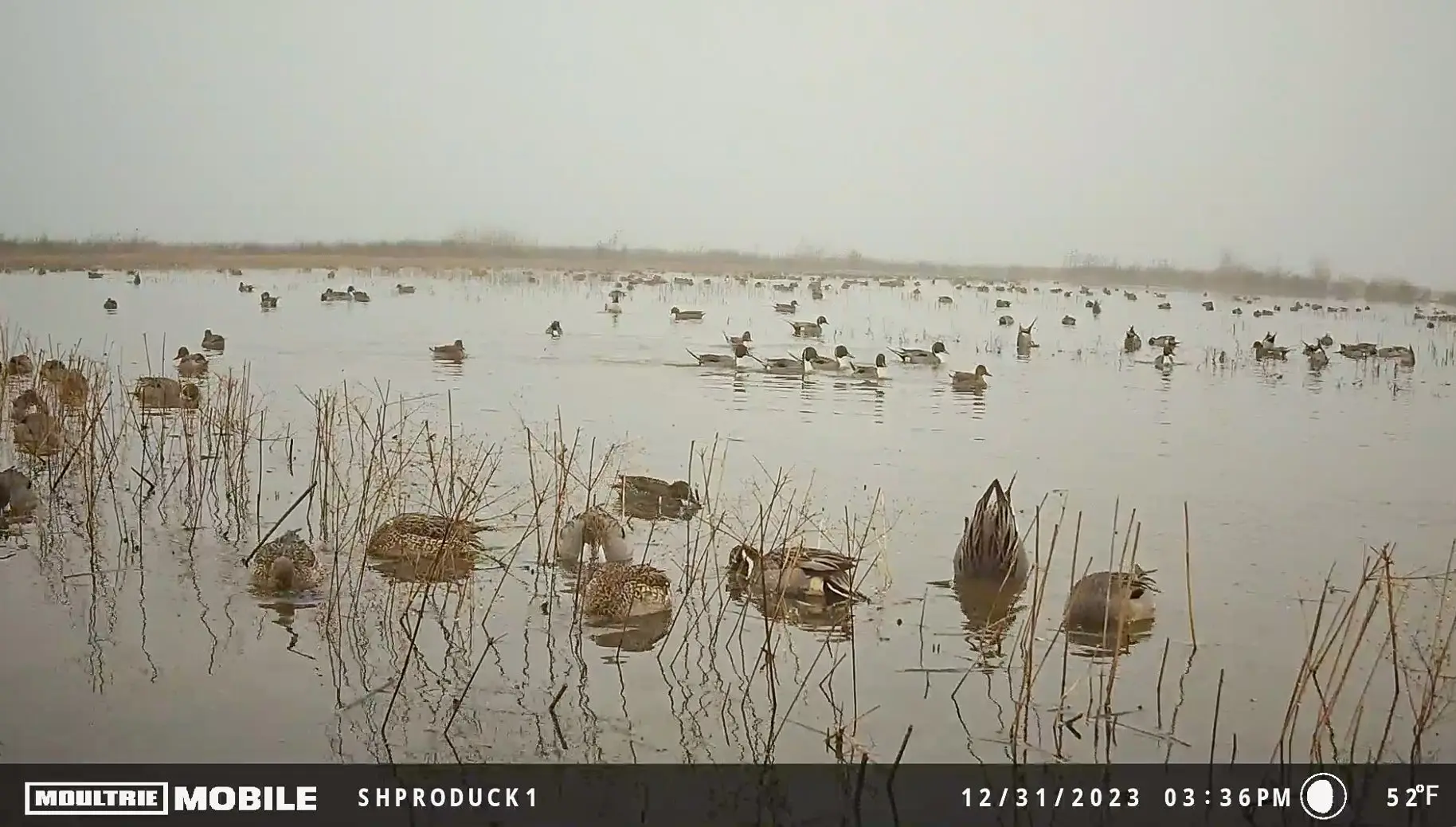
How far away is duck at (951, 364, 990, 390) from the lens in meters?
6.09

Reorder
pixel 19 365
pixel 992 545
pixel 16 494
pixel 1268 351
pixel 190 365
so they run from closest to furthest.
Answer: pixel 992 545 → pixel 16 494 → pixel 19 365 → pixel 190 365 → pixel 1268 351

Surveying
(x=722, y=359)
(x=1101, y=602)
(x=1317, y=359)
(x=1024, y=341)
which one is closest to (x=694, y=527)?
(x=1101, y=602)

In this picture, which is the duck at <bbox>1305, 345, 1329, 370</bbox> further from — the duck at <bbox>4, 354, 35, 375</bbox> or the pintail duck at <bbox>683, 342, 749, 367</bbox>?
the duck at <bbox>4, 354, 35, 375</bbox>

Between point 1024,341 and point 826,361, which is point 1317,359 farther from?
point 826,361

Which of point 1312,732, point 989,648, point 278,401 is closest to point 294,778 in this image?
point 989,648

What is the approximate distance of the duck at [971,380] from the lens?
6094mm

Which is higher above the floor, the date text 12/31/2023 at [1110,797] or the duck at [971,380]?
the duck at [971,380]

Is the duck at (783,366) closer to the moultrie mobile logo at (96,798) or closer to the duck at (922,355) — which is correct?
the duck at (922,355)

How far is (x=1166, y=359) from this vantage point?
671cm

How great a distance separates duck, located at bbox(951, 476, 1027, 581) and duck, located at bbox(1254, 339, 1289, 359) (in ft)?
12.3

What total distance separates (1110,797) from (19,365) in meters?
4.17

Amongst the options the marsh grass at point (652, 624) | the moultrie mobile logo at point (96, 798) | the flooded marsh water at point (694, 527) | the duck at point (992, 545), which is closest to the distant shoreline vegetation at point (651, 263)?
the flooded marsh water at point (694, 527)

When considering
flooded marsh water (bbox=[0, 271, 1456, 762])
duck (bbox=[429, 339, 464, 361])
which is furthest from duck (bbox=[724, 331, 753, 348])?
duck (bbox=[429, 339, 464, 361])

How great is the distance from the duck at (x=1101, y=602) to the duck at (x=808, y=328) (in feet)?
13.6
